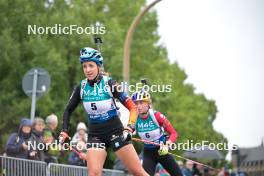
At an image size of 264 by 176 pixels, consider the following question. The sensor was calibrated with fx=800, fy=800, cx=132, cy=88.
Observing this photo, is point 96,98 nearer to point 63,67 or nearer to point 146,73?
point 63,67

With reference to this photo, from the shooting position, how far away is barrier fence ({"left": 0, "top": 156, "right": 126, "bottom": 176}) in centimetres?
1337

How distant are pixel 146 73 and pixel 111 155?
7.42 metres

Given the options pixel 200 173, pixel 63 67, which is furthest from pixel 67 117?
pixel 63 67

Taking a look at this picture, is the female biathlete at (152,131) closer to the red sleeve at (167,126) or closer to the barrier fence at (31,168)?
the red sleeve at (167,126)

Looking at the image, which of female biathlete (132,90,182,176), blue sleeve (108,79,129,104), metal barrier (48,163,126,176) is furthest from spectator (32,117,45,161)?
blue sleeve (108,79,129,104)

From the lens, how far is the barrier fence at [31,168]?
13367mm

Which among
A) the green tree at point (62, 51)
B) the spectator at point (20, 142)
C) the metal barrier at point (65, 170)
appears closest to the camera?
the metal barrier at point (65, 170)

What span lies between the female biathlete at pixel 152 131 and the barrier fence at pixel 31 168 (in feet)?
4.85

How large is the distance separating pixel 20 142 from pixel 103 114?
403 cm

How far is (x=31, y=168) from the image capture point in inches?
547

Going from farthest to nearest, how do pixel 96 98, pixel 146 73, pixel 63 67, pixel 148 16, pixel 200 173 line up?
pixel 148 16, pixel 146 73, pixel 63 67, pixel 200 173, pixel 96 98

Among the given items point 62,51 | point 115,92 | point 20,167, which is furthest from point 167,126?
point 62,51

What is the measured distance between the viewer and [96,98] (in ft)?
36.2

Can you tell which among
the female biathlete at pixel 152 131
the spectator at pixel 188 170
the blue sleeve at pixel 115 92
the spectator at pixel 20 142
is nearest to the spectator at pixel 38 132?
the spectator at pixel 20 142
